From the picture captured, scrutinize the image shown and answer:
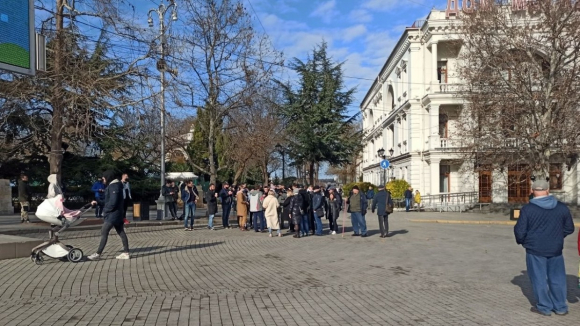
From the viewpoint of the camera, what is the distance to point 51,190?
35.1ft

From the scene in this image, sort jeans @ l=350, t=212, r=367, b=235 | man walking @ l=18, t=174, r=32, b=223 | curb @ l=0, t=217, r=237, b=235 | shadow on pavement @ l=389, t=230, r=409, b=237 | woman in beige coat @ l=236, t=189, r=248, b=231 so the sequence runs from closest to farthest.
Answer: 1. curb @ l=0, t=217, r=237, b=235
2. jeans @ l=350, t=212, r=367, b=235
3. man walking @ l=18, t=174, r=32, b=223
4. shadow on pavement @ l=389, t=230, r=409, b=237
5. woman in beige coat @ l=236, t=189, r=248, b=231

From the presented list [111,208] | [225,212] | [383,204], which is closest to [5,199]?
[225,212]

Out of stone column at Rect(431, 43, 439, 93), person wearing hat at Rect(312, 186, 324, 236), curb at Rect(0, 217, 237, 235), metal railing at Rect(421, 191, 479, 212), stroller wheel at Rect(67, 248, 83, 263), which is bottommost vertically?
metal railing at Rect(421, 191, 479, 212)

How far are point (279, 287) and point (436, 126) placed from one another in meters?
32.2

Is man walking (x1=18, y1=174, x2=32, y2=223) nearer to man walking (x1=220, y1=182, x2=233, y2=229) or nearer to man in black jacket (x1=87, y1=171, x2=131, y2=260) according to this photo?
man walking (x1=220, y1=182, x2=233, y2=229)

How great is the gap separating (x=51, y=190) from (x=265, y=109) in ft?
97.1

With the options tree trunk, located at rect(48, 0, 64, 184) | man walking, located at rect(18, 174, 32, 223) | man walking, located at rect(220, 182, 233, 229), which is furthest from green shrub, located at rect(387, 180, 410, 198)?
man walking, located at rect(18, 174, 32, 223)

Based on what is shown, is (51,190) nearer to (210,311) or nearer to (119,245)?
(119,245)

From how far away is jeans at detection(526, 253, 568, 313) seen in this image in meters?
6.80

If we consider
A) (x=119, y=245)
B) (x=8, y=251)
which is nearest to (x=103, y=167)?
(x=119, y=245)

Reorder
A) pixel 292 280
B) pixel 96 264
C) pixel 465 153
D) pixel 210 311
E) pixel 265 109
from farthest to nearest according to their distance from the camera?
pixel 265 109, pixel 465 153, pixel 96 264, pixel 292 280, pixel 210 311

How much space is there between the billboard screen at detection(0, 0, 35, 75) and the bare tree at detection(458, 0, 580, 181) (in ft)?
67.6

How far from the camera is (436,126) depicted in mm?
38562

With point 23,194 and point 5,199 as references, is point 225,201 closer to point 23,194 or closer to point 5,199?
point 23,194
